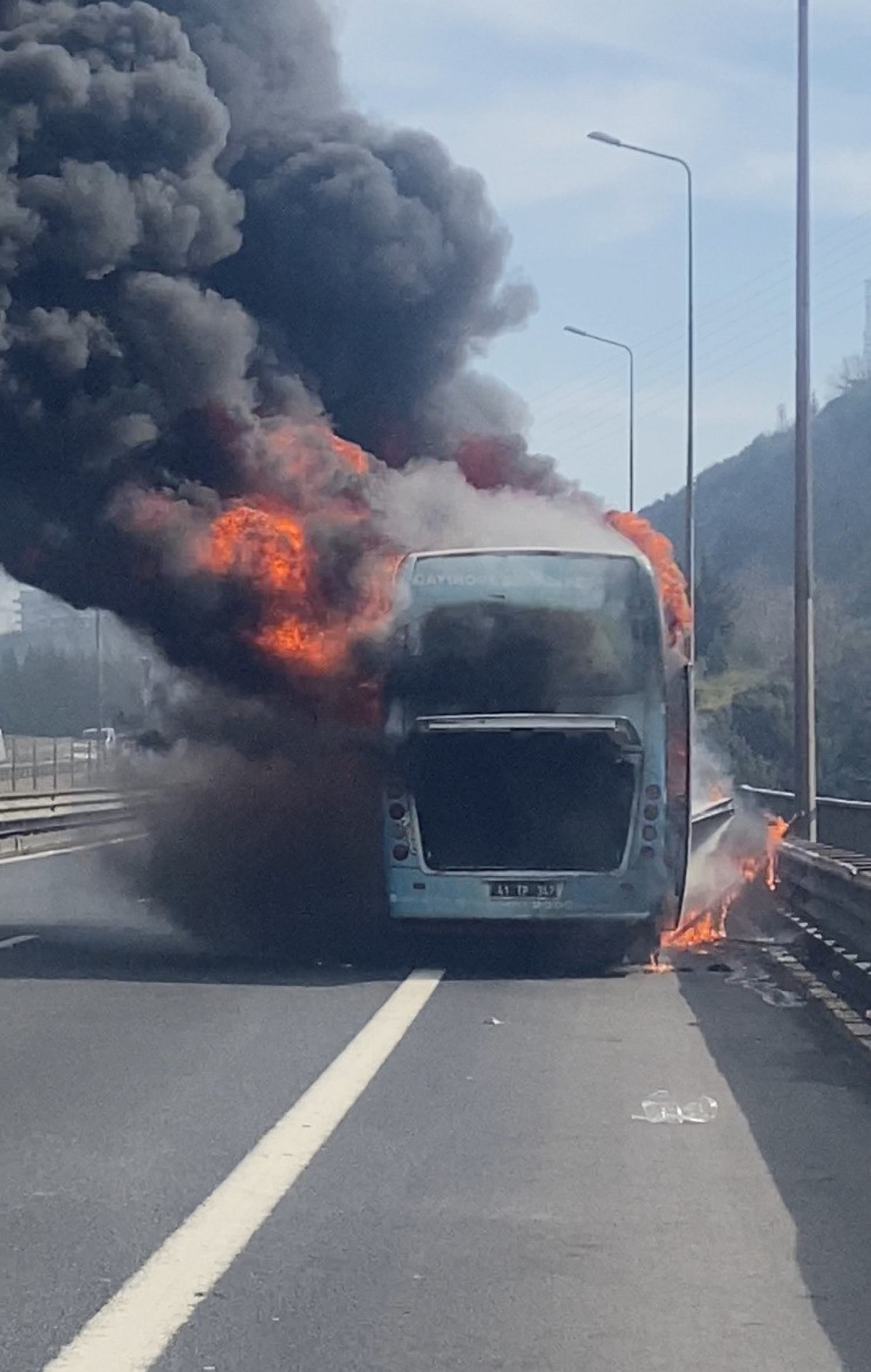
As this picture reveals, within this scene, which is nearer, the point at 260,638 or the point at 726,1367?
the point at 726,1367

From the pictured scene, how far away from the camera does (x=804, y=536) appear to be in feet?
77.5

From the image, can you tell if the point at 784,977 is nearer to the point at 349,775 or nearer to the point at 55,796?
the point at 349,775

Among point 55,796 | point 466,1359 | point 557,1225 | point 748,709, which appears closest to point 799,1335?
point 466,1359

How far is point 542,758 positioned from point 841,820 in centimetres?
929

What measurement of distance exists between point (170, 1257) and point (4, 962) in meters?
9.58

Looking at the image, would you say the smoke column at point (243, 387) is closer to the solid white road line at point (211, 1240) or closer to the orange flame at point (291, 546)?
the orange flame at point (291, 546)

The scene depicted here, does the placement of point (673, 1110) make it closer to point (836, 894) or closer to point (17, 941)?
point (836, 894)

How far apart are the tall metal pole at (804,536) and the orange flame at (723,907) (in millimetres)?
800

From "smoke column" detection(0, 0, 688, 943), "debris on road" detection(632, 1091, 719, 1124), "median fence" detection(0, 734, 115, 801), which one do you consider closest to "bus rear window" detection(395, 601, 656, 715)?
"smoke column" detection(0, 0, 688, 943)

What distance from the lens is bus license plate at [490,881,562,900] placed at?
15.5 meters

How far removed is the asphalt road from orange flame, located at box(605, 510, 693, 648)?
8675 mm

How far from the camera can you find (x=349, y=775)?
56.7 feet

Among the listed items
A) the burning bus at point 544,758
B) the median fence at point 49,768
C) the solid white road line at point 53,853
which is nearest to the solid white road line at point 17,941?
the burning bus at point 544,758

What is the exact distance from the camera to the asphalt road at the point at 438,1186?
5.90 meters
